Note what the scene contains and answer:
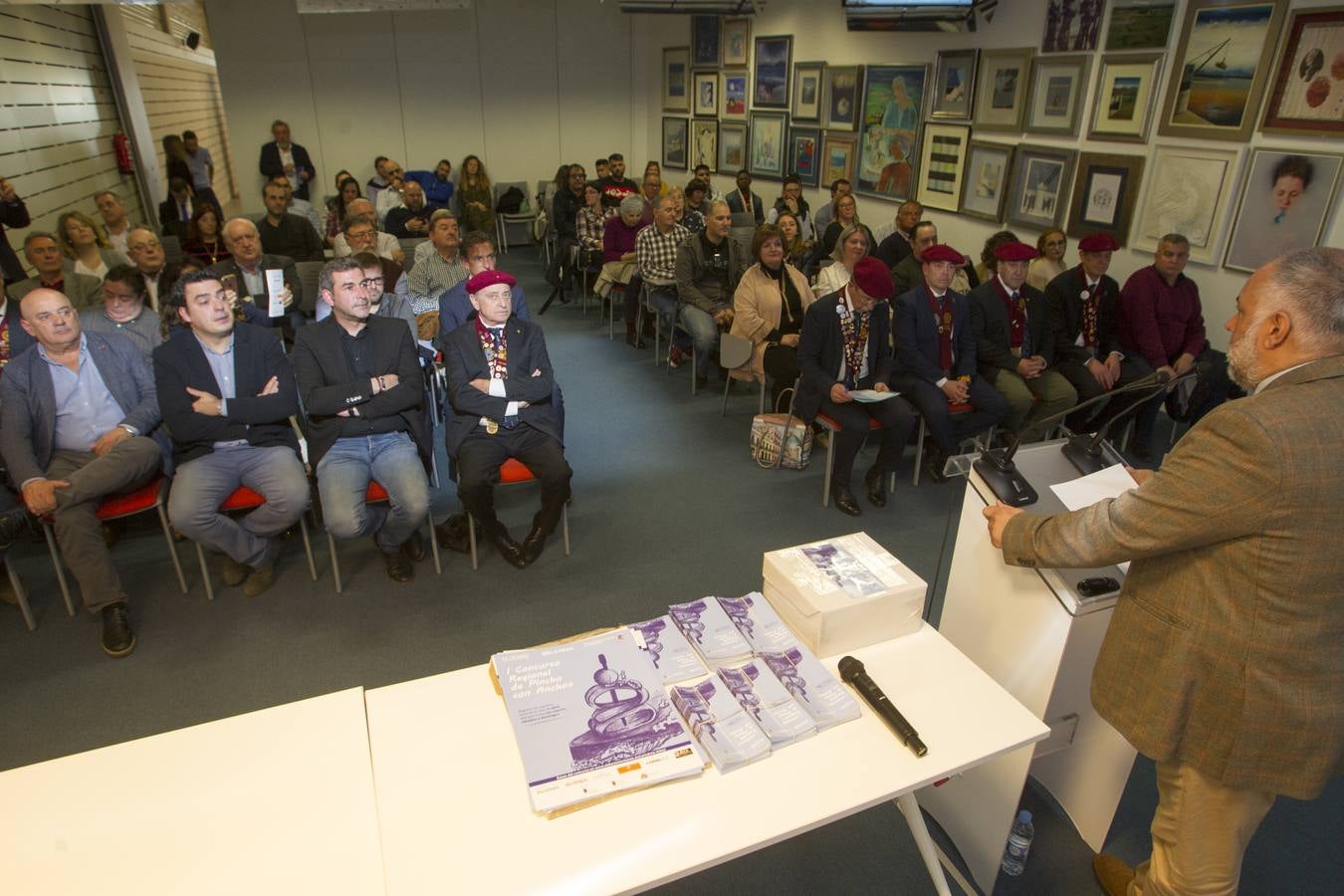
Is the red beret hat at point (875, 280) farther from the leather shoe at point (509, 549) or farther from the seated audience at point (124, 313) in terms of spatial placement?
the seated audience at point (124, 313)

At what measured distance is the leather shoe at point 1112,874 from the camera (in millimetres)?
2123

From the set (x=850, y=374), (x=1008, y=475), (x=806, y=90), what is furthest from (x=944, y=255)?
(x=806, y=90)

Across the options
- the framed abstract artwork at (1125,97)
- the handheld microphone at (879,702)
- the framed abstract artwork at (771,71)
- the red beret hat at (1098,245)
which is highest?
the framed abstract artwork at (771,71)

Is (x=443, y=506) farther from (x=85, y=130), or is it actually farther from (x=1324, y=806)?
(x=85, y=130)

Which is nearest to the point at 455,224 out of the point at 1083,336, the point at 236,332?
the point at 236,332

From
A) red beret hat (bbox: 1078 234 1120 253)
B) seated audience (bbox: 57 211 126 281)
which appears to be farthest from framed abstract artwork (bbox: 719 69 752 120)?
seated audience (bbox: 57 211 126 281)

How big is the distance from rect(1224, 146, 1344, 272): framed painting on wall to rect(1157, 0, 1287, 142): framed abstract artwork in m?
0.27

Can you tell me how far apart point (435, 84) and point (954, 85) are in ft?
23.0

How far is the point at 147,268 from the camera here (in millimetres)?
4824

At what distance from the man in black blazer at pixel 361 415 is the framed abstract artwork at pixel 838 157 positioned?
595cm

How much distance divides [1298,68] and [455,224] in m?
5.13

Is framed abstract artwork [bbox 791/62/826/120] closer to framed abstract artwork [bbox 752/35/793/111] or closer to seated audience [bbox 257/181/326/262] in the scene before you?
framed abstract artwork [bbox 752/35/793/111]

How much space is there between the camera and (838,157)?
826cm

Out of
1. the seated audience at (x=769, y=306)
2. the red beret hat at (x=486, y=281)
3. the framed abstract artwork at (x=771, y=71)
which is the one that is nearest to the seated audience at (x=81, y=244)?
the red beret hat at (x=486, y=281)
